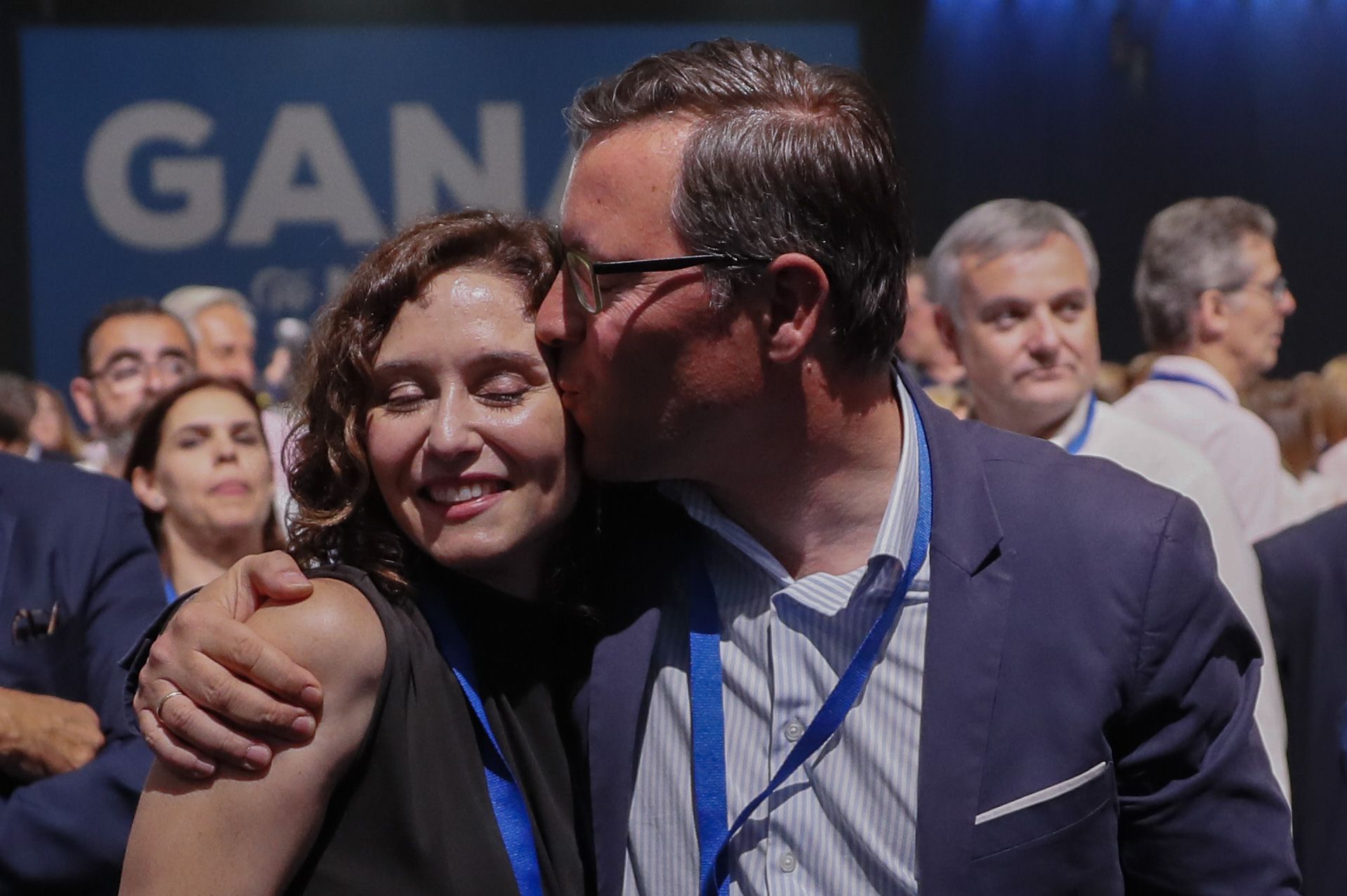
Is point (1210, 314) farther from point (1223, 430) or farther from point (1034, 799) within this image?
point (1034, 799)

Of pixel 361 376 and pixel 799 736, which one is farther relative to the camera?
pixel 361 376

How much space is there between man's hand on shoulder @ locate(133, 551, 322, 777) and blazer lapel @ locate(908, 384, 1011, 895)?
0.72 meters

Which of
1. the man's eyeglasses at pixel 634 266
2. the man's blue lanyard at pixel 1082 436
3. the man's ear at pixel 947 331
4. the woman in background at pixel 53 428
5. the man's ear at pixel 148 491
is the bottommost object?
the woman in background at pixel 53 428

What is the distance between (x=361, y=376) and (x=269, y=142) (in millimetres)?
6765

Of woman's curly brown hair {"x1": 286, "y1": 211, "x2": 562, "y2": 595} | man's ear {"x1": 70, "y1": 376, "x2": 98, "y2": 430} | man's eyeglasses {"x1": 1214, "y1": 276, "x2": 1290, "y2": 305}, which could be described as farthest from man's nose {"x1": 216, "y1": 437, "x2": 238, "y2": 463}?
man's eyeglasses {"x1": 1214, "y1": 276, "x2": 1290, "y2": 305}

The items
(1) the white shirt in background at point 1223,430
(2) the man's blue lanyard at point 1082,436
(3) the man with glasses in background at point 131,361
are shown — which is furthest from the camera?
(3) the man with glasses in background at point 131,361

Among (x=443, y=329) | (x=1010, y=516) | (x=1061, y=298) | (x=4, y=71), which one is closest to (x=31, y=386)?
(x=4, y=71)

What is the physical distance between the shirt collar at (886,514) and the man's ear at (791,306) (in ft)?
0.64

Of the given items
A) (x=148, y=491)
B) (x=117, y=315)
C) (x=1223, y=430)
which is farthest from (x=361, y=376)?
(x=117, y=315)

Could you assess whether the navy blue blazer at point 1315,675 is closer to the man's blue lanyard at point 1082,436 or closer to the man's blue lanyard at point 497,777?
the man's blue lanyard at point 1082,436

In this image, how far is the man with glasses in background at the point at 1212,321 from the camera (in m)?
4.03

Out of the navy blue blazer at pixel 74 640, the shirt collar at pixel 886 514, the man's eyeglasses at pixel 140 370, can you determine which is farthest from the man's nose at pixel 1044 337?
the man's eyeglasses at pixel 140 370

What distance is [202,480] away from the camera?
168 inches

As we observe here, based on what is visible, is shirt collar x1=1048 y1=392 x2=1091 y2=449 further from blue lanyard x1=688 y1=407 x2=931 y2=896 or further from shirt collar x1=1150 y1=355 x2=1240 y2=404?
blue lanyard x1=688 y1=407 x2=931 y2=896
